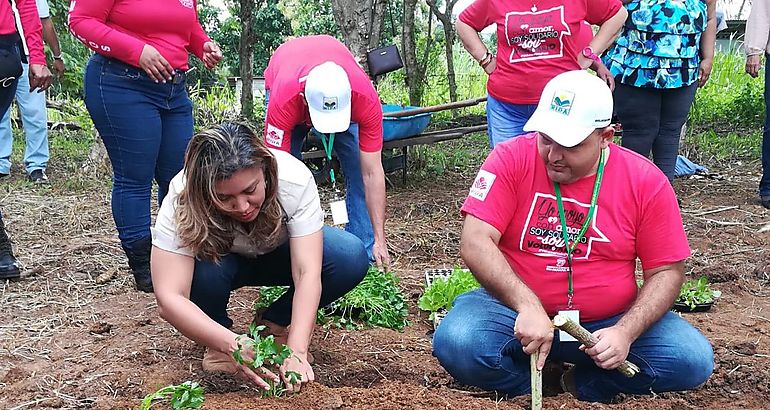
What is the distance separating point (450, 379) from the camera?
2.97 metres

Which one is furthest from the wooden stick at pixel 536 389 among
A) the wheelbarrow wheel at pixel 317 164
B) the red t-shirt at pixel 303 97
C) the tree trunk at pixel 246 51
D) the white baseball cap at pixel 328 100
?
the tree trunk at pixel 246 51

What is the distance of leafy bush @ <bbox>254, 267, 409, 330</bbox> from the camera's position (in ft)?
11.5

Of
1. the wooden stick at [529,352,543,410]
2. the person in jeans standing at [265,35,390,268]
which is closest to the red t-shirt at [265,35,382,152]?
the person in jeans standing at [265,35,390,268]

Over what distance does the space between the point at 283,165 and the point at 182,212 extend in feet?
1.27

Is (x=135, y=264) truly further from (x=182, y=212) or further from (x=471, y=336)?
(x=471, y=336)

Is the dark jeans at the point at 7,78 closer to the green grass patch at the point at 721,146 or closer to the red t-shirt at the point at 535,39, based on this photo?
the red t-shirt at the point at 535,39

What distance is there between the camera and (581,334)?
235 centimetres

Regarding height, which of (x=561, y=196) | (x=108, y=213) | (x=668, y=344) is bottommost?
(x=108, y=213)

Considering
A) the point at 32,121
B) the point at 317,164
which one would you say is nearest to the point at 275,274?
the point at 317,164

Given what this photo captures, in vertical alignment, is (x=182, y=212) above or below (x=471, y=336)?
above

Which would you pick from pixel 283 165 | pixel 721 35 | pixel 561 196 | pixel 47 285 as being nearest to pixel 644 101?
pixel 561 196

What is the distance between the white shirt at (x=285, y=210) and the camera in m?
2.58

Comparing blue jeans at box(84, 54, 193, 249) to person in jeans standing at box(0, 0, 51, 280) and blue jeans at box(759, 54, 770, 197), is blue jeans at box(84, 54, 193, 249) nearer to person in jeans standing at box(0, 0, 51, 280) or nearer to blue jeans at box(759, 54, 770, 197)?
person in jeans standing at box(0, 0, 51, 280)

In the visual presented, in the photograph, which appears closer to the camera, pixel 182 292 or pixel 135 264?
pixel 182 292
